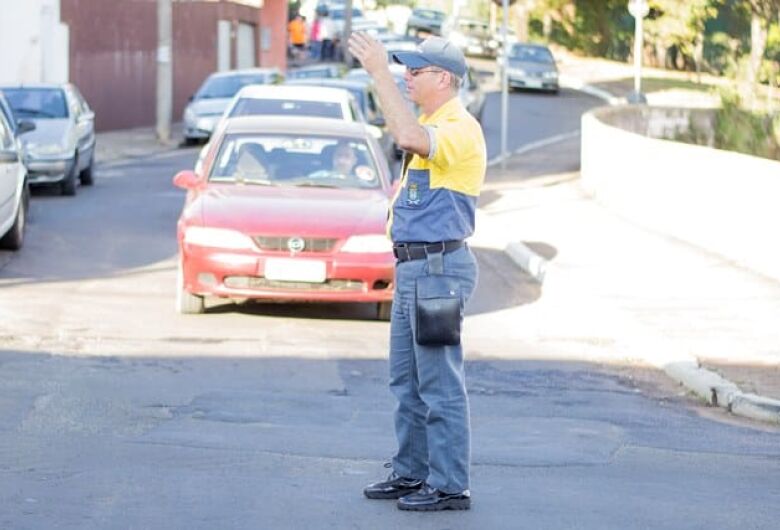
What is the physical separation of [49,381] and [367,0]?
322 feet

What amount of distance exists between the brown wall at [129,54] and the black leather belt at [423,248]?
97.3ft

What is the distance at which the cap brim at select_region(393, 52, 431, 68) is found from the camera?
648 centimetres

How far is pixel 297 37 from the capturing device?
73.2 m

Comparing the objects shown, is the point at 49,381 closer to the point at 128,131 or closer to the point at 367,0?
the point at 128,131

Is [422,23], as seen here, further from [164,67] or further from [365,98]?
[365,98]

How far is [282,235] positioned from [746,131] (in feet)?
36.7

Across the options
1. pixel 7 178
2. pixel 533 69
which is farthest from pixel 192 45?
pixel 7 178

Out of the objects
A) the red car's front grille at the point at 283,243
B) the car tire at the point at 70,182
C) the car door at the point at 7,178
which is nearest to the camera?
the red car's front grille at the point at 283,243

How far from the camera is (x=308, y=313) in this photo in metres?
13.1

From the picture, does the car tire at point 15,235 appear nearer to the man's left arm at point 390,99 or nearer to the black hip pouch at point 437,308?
the black hip pouch at point 437,308

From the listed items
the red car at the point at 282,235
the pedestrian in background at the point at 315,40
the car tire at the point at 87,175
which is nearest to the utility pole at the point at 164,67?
the car tire at the point at 87,175

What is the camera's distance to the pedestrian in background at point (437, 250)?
6520mm

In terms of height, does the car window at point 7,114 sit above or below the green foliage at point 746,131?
above

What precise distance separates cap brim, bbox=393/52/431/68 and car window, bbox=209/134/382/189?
22.7 ft
